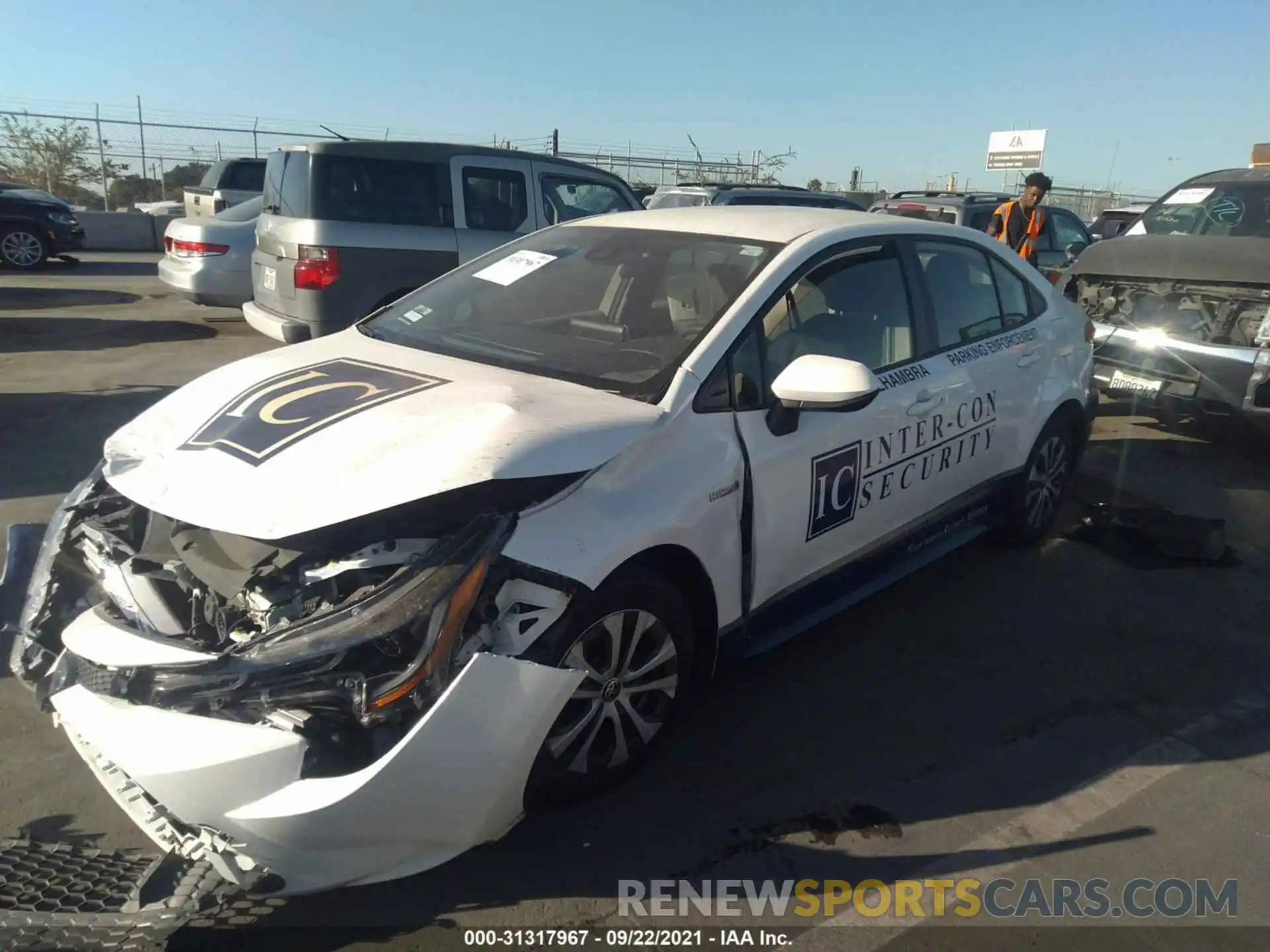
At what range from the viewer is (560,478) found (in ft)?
8.38

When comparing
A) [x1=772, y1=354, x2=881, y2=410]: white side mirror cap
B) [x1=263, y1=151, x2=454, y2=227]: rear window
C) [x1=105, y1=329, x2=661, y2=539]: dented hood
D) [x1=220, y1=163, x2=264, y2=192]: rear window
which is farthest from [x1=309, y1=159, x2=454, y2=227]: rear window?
[x1=220, y1=163, x2=264, y2=192]: rear window

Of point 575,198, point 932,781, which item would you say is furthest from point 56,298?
point 932,781

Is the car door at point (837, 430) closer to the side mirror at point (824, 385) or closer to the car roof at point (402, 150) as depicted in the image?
the side mirror at point (824, 385)

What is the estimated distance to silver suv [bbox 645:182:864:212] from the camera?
11.4 metres

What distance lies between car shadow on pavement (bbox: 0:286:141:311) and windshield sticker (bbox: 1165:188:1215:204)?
12276mm

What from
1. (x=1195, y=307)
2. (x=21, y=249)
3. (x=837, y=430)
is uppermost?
(x=1195, y=307)

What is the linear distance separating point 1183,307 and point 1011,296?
10.3 ft

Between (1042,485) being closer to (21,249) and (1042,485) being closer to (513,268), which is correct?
(513,268)

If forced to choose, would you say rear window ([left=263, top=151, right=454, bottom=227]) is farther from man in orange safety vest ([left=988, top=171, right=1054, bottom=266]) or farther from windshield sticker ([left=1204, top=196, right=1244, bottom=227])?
windshield sticker ([left=1204, top=196, right=1244, bottom=227])

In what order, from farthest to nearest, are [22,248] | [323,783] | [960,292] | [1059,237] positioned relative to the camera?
Answer: [22,248]
[1059,237]
[960,292]
[323,783]

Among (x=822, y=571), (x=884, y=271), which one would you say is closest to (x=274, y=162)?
(x=884, y=271)

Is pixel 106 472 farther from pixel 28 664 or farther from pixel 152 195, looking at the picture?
pixel 152 195

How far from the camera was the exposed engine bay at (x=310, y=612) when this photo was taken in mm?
2186

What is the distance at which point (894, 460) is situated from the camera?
12.1 feet
